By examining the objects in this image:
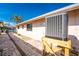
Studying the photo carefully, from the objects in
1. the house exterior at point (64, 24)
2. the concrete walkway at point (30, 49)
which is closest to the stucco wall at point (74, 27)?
the house exterior at point (64, 24)

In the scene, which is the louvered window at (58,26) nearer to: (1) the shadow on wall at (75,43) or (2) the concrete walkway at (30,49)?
(1) the shadow on wall at (75,43)

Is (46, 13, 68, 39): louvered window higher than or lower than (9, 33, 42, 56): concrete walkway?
higher

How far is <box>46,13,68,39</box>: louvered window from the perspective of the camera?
15.9 ft

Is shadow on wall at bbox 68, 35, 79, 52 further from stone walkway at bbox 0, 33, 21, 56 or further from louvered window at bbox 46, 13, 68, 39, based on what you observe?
stone walkway at bbox 0, 33, 21, 56

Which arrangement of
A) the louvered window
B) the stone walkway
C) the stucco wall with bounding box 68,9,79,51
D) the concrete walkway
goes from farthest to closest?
the stone walkway → the concrete walkway → the stucco wall with bounding box 68,9,79,51 → the louvered window

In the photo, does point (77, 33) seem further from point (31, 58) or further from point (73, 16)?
point (31, 58)

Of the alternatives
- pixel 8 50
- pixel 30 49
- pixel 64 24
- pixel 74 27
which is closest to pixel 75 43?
pixel 74 27

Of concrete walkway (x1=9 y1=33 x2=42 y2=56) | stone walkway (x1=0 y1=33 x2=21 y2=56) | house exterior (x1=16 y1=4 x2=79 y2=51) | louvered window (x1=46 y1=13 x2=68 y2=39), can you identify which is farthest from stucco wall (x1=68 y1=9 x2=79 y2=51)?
stone walkway (x1=0 y1=33 x2=21 y2=56)

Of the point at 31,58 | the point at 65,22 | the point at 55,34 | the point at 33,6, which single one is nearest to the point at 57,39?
the point at 55,34

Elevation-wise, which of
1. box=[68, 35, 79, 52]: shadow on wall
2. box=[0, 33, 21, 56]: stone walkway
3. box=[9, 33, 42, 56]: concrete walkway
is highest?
box=[68, 35, 79, 52]: shadow on wall

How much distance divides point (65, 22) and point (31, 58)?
1.86 metres

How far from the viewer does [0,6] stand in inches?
350

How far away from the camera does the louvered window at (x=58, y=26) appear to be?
15.9ft

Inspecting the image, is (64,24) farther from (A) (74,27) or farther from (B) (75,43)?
(B) (75,43)
